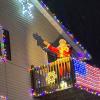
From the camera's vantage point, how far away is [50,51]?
20.1m

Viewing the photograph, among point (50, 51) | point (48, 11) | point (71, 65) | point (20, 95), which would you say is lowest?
point (20, 95)

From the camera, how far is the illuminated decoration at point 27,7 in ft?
62.6

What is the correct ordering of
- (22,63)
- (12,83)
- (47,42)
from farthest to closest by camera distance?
(47,42) → (22,63) → (12,83)

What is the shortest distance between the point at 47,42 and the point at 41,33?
0.54 m

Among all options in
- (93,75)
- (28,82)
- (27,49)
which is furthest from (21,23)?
(93,75)

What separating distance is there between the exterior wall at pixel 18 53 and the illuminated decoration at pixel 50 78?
12.2 inches

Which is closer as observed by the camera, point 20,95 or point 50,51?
point 20,95

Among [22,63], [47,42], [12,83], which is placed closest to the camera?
[12,83]

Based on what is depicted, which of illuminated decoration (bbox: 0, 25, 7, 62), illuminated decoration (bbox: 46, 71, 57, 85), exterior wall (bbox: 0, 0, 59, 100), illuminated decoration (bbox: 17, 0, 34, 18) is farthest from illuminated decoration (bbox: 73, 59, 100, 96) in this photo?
illuminated decoration (bbox: 17, 0, 34, 18)

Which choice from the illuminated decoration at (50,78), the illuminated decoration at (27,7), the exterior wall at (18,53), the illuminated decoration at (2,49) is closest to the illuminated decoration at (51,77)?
the illuminated decoration at (50,78)

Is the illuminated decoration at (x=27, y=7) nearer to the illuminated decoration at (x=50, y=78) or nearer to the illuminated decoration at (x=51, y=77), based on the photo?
the illuminated decoration at (x=50, y=78)

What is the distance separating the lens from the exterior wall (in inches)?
658

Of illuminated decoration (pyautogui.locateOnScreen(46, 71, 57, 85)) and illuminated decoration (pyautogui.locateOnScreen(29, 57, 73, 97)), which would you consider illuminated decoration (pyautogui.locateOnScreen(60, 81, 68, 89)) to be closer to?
illuminated decoration (pyautogui.locateOnScreen(29, 57, 73, 97))

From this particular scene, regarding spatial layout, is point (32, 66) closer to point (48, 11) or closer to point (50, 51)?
point (50, 51)
